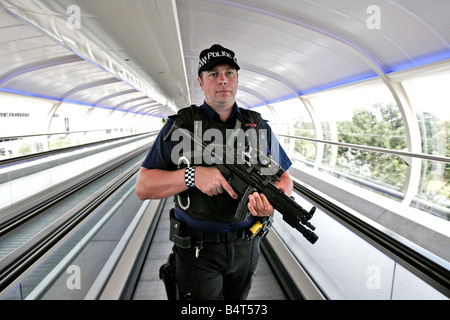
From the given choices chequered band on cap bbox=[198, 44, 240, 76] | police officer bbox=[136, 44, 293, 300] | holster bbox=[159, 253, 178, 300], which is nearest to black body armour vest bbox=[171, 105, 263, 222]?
police officer bbox=[136, 44, 293, 300]

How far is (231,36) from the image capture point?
6.52 metres

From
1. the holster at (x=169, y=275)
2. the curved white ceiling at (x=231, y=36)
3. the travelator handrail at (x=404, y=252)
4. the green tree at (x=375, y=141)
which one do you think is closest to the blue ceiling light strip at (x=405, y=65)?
the curved white ceiling at (x=231, y=36)

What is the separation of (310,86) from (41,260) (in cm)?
989

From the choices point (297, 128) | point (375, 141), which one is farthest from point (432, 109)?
point (297, 128)

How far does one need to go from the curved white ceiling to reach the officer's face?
128 centimetres

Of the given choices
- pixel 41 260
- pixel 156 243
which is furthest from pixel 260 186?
pixel 156 243

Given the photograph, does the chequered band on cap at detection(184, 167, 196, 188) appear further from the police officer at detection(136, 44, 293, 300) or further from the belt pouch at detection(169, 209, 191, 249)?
the belt pouch at detection(169, 209, 191, 249)

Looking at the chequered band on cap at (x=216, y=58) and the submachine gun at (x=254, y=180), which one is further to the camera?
the chequered band on cap at (x=216, y=58)

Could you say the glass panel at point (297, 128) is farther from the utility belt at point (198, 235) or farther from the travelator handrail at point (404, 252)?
the utility belt at point (198, 235)

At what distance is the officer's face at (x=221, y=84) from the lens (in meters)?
1.79

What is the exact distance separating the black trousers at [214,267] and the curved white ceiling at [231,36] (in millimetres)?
2357

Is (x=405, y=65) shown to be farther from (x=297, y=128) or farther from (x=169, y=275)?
(x=297, y=128)

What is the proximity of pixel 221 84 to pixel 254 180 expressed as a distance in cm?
74

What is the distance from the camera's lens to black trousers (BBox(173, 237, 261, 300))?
1774mm
